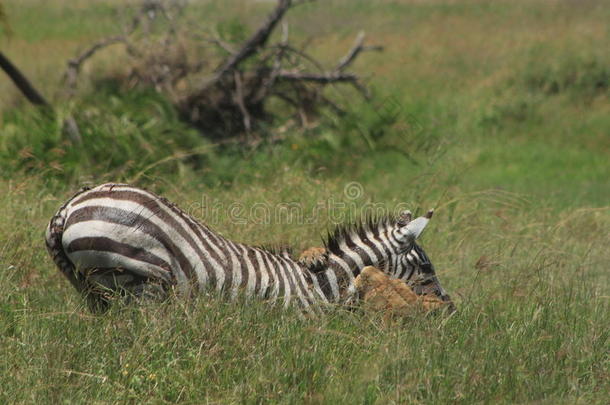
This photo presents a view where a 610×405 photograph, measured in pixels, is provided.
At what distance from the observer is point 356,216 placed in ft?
27.0

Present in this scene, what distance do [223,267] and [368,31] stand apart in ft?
85.1

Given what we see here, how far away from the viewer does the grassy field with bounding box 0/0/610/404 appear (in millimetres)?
4160

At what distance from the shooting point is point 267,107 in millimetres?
15789

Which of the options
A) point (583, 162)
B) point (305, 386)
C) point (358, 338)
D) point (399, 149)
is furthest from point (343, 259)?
point (583, 162)

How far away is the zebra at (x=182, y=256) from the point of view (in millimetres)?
4508

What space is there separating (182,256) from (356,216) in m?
3.81

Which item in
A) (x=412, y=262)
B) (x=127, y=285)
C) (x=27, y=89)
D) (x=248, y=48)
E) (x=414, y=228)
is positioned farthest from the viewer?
(x=248, y=48)

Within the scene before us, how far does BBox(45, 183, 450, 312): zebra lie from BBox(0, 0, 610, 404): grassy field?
0.66ft

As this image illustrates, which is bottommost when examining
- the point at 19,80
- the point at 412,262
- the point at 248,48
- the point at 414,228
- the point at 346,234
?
the point at 19,80

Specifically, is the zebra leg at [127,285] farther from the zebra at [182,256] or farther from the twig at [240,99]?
the twig at [240,99]

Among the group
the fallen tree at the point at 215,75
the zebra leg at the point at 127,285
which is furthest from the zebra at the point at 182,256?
the fallen tree at the point at 215,75

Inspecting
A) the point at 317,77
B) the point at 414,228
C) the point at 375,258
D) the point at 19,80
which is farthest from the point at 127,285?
the point at 317,77

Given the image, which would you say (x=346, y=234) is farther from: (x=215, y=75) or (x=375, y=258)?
(x=215, y=75)

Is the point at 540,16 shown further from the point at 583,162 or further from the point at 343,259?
the point at 343,259
